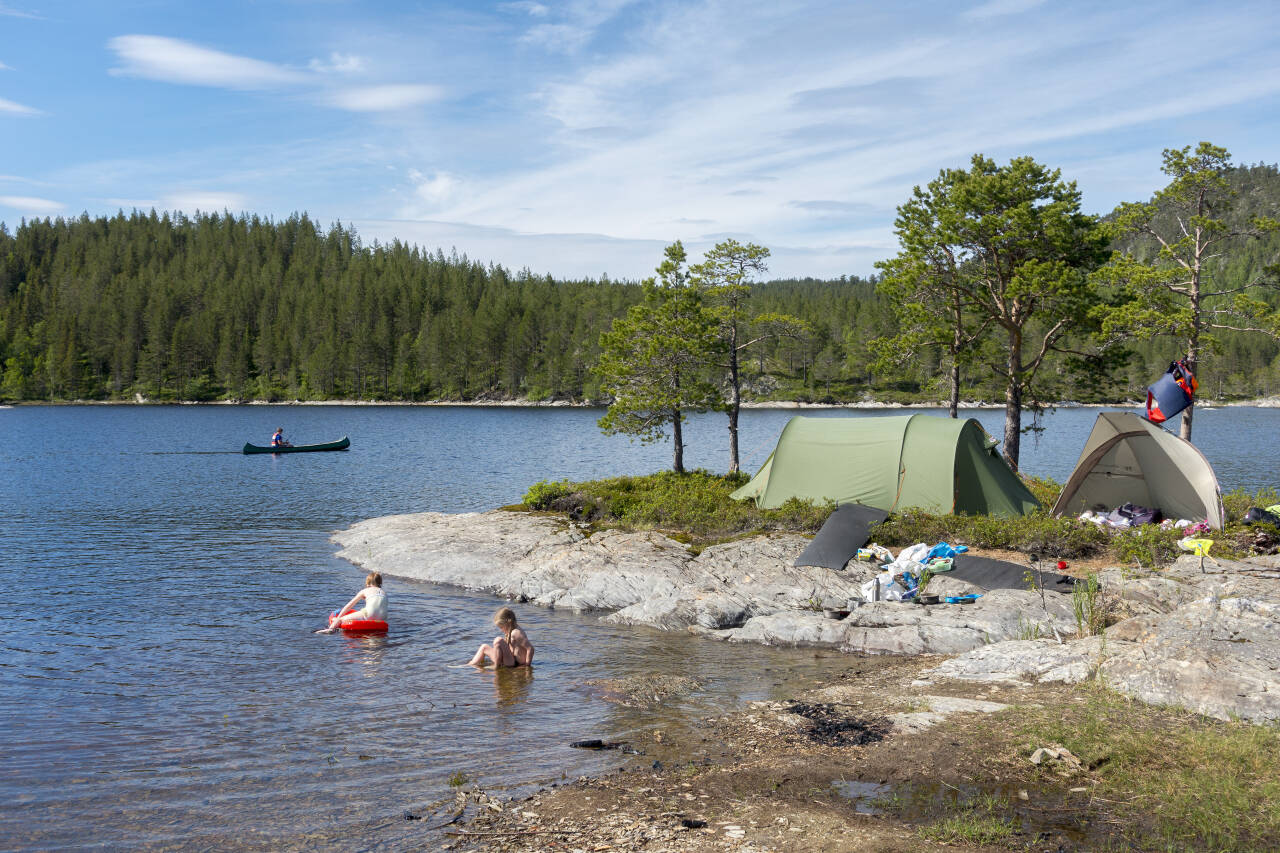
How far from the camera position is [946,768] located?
8.63m

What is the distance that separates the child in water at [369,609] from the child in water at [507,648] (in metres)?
3.06

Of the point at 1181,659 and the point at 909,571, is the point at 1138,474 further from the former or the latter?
the point at 1181,659

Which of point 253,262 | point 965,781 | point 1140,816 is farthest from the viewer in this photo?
point 253,262

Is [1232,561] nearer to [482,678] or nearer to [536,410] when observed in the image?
[482,678]

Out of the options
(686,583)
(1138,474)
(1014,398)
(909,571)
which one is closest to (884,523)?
(909,571)

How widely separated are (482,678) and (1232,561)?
14.8 meters

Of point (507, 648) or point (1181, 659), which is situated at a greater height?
point (1181, 659)

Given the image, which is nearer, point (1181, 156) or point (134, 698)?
point (134, 698)

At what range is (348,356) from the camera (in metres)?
146

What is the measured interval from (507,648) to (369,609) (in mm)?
3773

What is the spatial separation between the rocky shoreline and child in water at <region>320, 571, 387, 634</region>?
4135 mm

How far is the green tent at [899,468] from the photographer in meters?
21.9

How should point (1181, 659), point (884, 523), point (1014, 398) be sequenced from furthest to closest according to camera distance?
point (1014, 398) < point (884, 523) < point (1181, 659)

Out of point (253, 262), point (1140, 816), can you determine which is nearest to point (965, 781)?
point (1140, 816)
